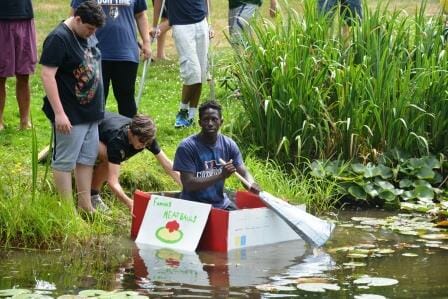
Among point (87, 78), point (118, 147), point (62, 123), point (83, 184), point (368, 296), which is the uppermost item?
point (87, 78)

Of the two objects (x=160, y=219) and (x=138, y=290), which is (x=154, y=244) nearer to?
(x=160, y=219)

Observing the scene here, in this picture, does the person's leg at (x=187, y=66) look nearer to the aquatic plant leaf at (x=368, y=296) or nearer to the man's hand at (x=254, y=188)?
the man's hand at (x=254, y=188)

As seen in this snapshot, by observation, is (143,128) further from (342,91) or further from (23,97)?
(23,97)

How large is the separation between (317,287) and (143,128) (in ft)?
6.49

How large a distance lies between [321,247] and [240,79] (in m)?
2.71

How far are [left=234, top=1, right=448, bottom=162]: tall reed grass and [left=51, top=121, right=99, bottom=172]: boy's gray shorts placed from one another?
2.16 m

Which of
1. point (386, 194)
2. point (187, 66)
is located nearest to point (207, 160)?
point (386, 194)

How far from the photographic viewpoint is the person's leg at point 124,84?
958 cm

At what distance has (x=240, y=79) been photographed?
10344 mm

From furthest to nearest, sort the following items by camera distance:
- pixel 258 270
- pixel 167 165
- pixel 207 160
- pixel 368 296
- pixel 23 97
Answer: pixel 23 97, pixel 167 165, pixel 207 160, pixel 258 270, pixel 368 296

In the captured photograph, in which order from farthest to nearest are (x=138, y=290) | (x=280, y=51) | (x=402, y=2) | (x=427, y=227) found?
(x=402, y=2) < (x=280, y=51) < (x=427, y=227) < (x=138, y=290)

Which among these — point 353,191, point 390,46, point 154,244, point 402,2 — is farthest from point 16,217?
point 402,2

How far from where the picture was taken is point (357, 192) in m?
9.60

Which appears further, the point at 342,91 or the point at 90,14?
the point at 342,91
